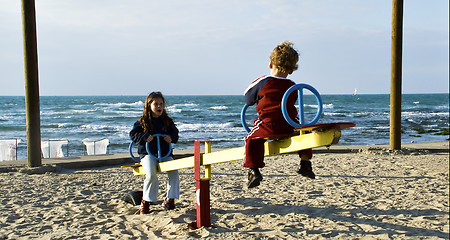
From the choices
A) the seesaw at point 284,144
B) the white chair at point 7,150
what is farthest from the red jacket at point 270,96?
the white chair at point 7,150

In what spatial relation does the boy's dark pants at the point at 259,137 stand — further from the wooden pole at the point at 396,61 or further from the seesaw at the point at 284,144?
the wooden pole at the point at 396,61

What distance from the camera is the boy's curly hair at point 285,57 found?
3.36 meters

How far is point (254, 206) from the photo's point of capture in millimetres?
4859

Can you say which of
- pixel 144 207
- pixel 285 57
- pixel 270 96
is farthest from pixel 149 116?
pixel 285 57

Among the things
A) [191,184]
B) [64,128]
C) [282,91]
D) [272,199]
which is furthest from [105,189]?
[64,128]

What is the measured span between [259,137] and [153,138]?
64.6 inches

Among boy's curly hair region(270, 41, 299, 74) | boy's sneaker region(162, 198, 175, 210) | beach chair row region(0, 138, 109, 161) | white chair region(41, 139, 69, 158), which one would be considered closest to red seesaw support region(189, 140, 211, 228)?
boy's sneaker region(162, 198, 175, 210)

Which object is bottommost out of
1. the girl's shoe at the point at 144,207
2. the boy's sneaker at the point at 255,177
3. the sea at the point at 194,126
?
the sea at the point at 194,126

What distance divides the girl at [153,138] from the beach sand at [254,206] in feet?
0.58

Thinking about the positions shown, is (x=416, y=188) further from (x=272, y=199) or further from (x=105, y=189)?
(x=105, y=189)

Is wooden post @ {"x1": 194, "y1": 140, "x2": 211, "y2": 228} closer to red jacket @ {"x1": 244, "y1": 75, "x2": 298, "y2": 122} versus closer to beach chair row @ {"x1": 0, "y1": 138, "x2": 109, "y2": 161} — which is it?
red jacket @ {"x1": 244, "y1": 75, "x2": 298, "y2": 122}

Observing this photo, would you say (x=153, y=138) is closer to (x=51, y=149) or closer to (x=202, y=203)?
(x=202, y=203)

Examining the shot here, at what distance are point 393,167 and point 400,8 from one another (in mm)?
3211

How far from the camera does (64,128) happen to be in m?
26.8
